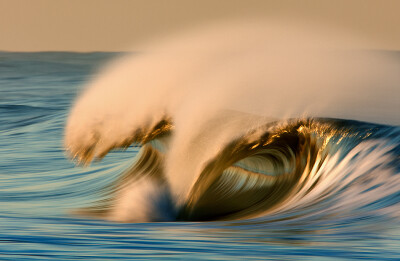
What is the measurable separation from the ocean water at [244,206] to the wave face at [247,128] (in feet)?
0.09

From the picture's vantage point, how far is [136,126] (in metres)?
10.7

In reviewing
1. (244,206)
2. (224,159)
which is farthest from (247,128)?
(244,206)

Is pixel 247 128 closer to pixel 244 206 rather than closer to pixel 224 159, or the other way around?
pixel 224 159

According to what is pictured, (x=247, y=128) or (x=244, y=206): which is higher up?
(x=247, y=128)

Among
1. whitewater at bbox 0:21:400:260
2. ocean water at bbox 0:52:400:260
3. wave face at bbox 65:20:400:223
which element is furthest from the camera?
wave face at bbox 65:20:400:223

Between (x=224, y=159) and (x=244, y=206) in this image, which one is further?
(x=224, y=159)

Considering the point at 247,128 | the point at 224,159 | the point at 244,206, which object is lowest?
the point at 244,206

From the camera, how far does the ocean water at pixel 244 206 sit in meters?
5.92

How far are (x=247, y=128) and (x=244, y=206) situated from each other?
1.31 m

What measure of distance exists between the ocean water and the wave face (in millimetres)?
27

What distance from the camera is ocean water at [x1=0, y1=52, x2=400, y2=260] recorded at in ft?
19.4

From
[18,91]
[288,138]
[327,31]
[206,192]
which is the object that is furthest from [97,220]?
[18,91]

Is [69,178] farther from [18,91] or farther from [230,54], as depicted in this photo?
[18,91]

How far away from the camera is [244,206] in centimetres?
867
